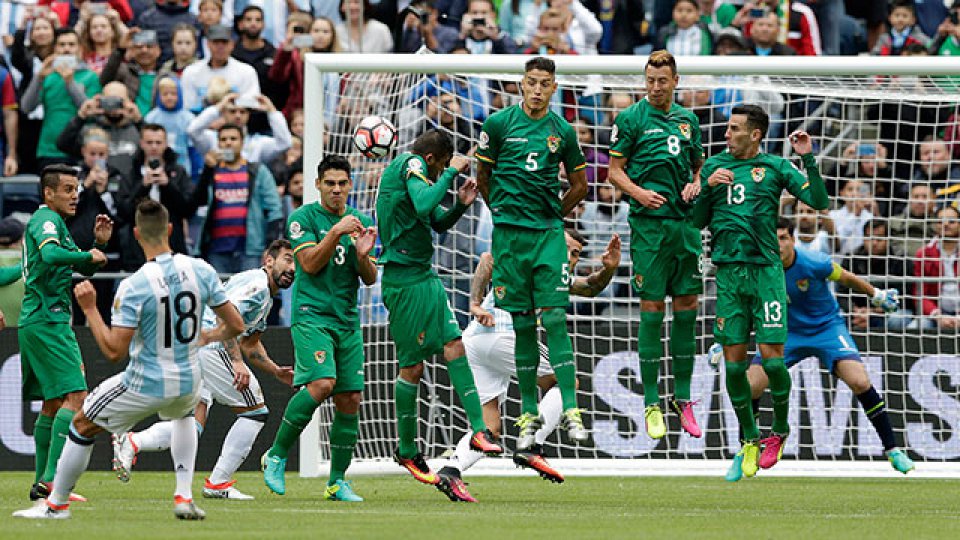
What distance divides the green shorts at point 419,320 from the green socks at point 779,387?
3054 millimetres

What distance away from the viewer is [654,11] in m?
21.0

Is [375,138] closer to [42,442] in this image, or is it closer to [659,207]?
[659,207]

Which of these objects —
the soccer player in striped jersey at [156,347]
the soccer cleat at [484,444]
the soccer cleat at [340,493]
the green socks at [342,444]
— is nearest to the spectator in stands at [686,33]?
the green socks at [342,444]

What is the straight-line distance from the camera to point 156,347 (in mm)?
9969

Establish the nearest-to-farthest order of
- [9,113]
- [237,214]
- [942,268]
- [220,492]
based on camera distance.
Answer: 1. [220,492]
2. [942,268]
3. [237,214]
4. [9,113]

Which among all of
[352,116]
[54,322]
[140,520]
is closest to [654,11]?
[352,116]

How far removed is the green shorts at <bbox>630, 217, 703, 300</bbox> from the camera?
12914mm

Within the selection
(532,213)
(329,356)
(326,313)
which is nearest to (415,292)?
(326,313)

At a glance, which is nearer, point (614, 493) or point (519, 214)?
point (519, 214)

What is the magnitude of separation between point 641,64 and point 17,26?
9.37 meters

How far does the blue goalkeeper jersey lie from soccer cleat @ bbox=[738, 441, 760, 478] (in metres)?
1.85

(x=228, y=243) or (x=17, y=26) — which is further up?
(x=17, y=26)

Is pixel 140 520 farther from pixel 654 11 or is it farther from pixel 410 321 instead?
pixel 654 11

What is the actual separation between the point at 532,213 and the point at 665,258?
4.45 feet
